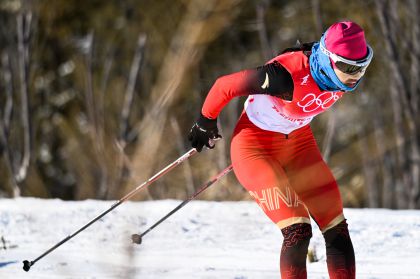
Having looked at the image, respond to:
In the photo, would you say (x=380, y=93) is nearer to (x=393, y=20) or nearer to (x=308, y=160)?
(x=393, y=20)

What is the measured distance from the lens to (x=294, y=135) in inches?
158

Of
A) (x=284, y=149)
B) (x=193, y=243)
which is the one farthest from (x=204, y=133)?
(x=193, y=243)

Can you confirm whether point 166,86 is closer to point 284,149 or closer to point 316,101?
point 316,101

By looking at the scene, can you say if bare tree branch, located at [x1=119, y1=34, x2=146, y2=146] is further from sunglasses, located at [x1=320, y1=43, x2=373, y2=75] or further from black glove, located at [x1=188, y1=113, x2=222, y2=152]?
sunglasses, located at [x1=320, y1=43, x2=373, y2=75]

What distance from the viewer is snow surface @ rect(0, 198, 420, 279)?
464cm

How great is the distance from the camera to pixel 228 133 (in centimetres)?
1761

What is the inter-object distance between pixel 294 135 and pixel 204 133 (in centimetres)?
45

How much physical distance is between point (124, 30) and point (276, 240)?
14000mm

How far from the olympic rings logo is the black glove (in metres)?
0.42

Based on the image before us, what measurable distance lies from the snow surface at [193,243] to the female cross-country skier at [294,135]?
338 mm

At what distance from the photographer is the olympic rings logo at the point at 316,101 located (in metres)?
3.72

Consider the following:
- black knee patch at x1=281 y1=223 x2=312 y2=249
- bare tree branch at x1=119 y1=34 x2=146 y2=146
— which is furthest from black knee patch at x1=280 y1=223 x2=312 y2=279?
bare tree branch at x1=119 y1=34 x2=146 y2=146

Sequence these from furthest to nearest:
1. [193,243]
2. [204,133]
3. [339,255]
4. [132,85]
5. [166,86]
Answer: [132,85]
[193,243]
[204,133]
[339,255]
[166,86]

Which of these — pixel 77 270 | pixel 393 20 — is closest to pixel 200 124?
pixel 77 270
